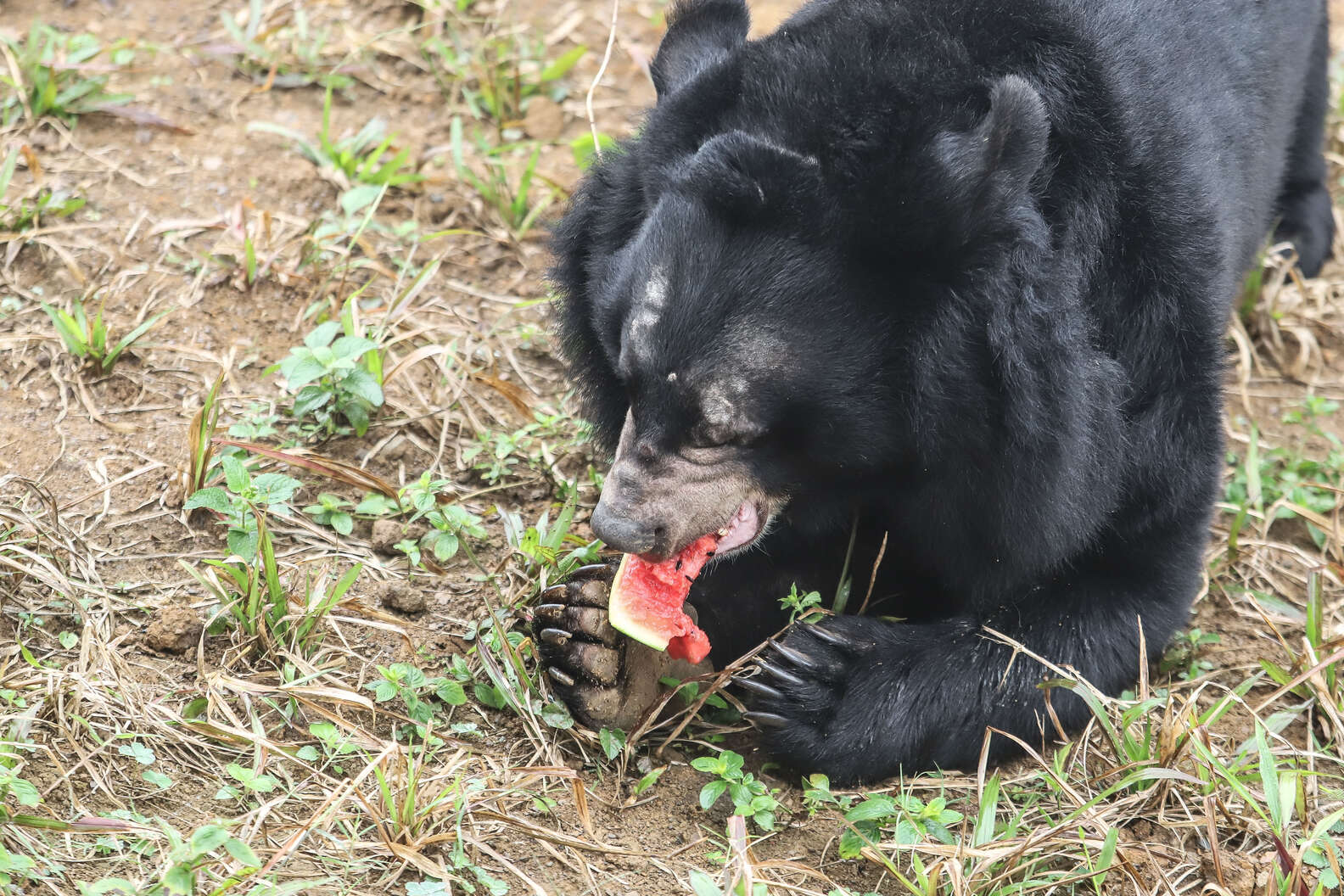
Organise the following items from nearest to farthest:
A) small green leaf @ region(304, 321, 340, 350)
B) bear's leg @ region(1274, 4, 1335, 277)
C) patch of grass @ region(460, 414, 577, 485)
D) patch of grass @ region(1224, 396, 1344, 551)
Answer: small green leaf @ region(304, 321, 340, 350) → patch of grass @ region(460, 414, 577, 485) → patch of grass @ region(1224, 396, 1344, 551) → bear's leg @ region(1274, 4, 1335, 277)

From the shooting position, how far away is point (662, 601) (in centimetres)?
301

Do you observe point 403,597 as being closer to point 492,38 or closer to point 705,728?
point 705,728

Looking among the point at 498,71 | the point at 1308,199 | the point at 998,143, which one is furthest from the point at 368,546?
the point at 1308,199

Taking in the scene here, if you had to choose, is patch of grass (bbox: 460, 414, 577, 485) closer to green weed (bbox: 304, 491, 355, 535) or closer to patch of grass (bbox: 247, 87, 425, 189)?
green weed (bbox: 304, 491, 355, 535)

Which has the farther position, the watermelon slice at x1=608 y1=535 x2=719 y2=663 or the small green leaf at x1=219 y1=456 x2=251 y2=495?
the small green leaf at x1=219 y1=456 x2=251 y2=495

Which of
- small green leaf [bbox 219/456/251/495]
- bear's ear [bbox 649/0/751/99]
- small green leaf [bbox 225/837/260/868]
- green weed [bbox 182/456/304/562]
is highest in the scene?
bear's ear [bbox 649/0/751/99]

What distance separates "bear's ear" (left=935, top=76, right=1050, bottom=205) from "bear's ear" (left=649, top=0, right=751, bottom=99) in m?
0.73

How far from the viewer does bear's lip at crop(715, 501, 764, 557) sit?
3.03m

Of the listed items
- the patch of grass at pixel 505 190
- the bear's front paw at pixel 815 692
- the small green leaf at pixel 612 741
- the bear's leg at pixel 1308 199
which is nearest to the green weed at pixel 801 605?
the bear's front paw at pixel 815 692

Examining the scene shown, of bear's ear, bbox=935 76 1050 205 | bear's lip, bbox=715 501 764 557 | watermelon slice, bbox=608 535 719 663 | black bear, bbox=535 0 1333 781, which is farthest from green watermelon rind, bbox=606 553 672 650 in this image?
bear's ear, bbox=935 76 1050 205

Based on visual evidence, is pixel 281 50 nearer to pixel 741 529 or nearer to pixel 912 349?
pixel 741 529

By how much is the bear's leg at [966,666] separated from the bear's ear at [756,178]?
1.05m

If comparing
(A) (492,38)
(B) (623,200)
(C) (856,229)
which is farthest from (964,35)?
(A) (492,38)

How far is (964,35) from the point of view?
A: 2949 millimetres
